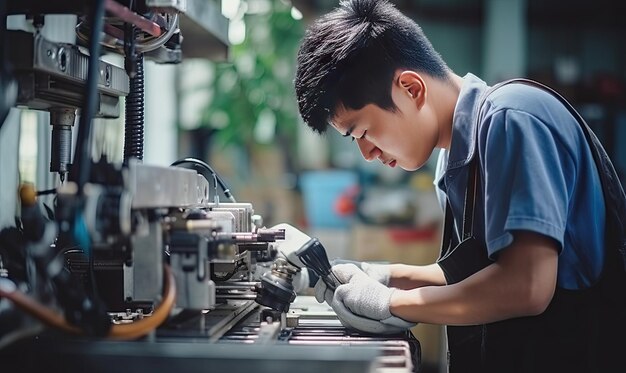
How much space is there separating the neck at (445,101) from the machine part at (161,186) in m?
0.53

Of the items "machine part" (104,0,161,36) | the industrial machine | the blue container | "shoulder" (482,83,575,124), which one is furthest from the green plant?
"shoulder" (482,83,575,124)

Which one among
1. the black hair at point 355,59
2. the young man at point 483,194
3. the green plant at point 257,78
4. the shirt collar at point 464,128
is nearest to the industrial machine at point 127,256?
the young man at point 483,194

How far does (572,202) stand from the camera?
49.8 inches

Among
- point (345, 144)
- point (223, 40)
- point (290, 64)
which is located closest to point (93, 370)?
point (223, 40)

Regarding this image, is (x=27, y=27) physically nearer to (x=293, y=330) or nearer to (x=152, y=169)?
(x=152, y=169)

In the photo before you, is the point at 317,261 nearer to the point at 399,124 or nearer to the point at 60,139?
the point at 399,124

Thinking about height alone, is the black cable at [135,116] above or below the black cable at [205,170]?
above

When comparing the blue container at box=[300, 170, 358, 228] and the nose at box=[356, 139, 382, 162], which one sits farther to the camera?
the blue container at box=[300, 170, 358, 228]

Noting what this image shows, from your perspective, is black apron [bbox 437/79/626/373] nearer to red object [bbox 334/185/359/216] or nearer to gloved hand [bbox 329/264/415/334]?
gloved hand [bbox 329/264/415/334]

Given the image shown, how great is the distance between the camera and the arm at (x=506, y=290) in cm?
115

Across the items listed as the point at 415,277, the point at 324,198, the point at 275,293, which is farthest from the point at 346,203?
the point at 275,293

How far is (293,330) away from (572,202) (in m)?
0.56

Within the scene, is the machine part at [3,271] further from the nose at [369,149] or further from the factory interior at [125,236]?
the nose at [369,149]

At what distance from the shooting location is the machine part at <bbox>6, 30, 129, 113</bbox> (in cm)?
111
